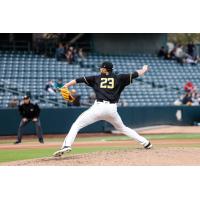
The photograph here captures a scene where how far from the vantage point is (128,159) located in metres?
11.4

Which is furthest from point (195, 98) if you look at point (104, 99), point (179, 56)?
point (104, 99)

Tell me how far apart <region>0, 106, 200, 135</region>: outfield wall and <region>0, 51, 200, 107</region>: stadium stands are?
65.4 inches

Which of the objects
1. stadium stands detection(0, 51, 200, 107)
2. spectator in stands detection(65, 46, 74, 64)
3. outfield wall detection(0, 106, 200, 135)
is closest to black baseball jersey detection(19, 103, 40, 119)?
outfield wall detection(0, 106, 200, 135)

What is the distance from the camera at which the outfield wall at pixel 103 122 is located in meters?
22.1

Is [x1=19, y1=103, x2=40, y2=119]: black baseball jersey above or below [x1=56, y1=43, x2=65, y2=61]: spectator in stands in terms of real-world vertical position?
below

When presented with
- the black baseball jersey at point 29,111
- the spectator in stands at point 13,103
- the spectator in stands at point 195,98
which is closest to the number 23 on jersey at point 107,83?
the black baseball jersey at point 29,111

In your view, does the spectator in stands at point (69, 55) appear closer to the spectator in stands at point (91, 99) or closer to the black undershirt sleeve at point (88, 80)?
the spectator in stands at point (91, 99)

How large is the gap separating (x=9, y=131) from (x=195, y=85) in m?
11.2

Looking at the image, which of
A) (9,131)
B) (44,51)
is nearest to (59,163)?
(9,131)

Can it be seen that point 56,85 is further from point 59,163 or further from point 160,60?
point 59,163

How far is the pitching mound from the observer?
10992mm

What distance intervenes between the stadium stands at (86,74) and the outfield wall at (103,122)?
166 centimetres

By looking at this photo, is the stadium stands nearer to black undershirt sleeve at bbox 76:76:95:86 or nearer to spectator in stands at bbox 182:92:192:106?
spectator in stands at bbox 182:92:192:106

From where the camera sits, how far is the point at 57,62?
28.9 meters
